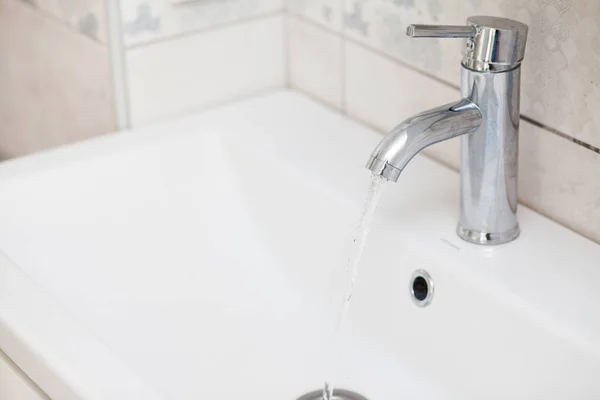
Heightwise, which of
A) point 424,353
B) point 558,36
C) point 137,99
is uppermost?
point 558,36

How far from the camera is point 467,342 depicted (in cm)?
85

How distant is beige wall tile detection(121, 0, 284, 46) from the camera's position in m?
1.05

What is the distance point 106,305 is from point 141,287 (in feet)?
0.16

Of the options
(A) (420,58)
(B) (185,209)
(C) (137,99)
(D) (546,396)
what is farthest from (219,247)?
(D) (546,396)

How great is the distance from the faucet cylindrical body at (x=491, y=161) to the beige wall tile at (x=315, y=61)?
0.30m

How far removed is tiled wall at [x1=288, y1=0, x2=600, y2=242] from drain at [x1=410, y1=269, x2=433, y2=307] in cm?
14

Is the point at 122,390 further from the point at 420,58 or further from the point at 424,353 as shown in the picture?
the point at 420,58

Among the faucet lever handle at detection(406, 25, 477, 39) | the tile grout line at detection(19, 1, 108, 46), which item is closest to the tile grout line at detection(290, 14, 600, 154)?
the faucet lever handle at detection(406, 25, 477, 39)

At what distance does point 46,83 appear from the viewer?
1235 mm

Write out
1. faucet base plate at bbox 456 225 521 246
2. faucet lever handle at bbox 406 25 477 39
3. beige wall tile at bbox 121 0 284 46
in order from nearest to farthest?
faucet lever handle at bbox 406 25 477 39 < faucet base plate at bbox 456 225 521 246 < beige wall tile at bbox 121 0 284 46

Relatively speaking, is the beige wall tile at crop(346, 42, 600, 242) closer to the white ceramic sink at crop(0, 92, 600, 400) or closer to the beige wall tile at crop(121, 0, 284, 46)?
the white ceramic sink at crop(0, 92, 600, 400)

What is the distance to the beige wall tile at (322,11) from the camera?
109 centimetres

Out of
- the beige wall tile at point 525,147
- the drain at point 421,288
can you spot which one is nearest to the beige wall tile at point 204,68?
the beige wall tile at point 525,147

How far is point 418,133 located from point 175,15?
16.0 inches
